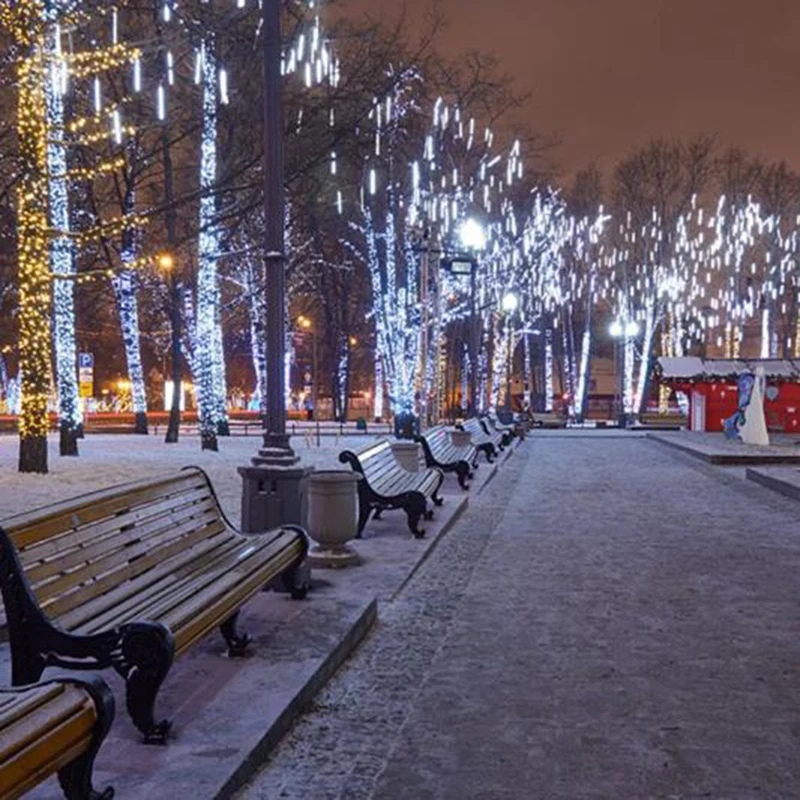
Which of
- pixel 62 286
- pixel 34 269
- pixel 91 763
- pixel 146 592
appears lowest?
pixel 91 763

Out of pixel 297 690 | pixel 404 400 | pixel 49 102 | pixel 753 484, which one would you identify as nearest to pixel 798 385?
pixel 404 400

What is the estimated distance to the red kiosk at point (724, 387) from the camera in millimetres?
35875

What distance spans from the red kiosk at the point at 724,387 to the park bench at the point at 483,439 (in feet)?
40.9

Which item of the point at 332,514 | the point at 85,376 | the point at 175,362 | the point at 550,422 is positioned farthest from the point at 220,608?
the point at 550,422

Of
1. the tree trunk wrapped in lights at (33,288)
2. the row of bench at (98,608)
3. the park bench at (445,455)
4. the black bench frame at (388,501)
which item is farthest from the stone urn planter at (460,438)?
the row of bench at (98,608)

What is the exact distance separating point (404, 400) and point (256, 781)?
1212 inches

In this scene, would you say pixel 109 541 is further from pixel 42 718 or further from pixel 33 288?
pixel 33 288

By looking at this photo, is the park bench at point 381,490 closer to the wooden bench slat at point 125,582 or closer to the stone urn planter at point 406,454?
the stone urn planter at point 406,454

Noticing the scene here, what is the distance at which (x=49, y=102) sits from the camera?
1881cm

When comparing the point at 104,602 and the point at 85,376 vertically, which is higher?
the point at 85,376

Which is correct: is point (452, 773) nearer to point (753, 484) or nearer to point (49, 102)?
point (753, 484)

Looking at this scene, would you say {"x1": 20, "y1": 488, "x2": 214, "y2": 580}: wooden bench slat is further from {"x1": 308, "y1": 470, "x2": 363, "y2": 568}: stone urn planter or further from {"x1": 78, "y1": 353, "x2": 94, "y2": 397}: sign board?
{"x1": 78, "y1": 353, "x2": 94, "y2": 397}: sign board

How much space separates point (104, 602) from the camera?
181 inches

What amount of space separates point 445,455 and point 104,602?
1286 cm
